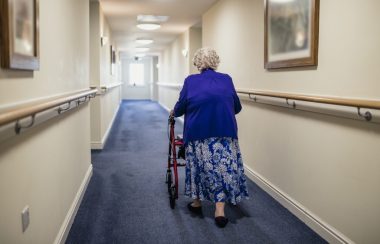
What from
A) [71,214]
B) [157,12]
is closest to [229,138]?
[71,214]

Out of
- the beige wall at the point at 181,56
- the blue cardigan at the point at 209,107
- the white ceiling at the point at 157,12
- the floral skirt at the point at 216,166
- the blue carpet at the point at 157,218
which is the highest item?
the white ceiling at the point at 157,12

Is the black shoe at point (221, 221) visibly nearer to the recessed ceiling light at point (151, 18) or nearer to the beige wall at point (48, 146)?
the beige wall at point (48, 146)

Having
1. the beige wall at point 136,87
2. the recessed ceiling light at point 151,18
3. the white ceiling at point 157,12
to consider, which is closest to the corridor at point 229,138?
the white ceiling at point 157,12

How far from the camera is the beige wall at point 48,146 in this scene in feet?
5.26

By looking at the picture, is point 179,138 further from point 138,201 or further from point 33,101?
point 33,101

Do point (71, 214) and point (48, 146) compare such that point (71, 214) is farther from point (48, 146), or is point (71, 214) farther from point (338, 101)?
point (338, 101)

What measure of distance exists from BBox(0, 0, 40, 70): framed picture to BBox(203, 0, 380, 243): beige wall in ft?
6.09

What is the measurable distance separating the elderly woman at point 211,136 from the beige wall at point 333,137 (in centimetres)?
52

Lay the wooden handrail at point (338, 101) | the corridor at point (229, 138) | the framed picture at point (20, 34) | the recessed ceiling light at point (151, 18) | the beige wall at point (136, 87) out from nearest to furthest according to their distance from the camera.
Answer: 1. the framed picture at point (20, 34)
2. the corridor at point (229, 138)
3. the wooden handrail at point (338, 101)
4. the recessed ceiling light at point (151, 18)
5. the beige wall at point (136, 87)

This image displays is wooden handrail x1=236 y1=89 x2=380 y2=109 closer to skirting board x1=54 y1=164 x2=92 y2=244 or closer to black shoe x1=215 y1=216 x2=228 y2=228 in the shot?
black shoe x1=215 y1=216 x2=228 y2=228

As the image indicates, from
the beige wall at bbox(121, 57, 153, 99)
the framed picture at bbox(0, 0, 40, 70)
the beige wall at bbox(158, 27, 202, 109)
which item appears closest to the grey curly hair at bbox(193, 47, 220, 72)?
the framed picture at bbox(0, 0, 40, 70)

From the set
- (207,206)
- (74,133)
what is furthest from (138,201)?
(74,133)

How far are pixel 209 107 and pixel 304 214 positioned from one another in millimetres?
1158

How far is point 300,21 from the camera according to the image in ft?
10.0
